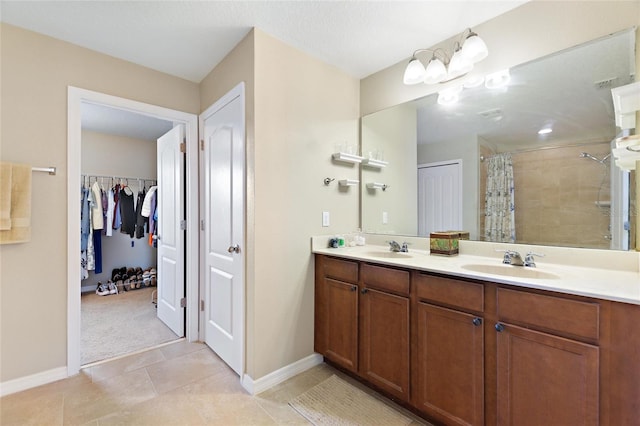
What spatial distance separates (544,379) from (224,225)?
83.1 inches

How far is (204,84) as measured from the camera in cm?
264

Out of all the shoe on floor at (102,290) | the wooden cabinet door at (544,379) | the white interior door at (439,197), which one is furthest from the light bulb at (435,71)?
the shoe on floor at (102,290)

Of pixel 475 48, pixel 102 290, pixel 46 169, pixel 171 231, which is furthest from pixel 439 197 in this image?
pixel 102 290

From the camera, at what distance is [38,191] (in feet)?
6.54

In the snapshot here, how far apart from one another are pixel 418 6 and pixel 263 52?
3.38 feet

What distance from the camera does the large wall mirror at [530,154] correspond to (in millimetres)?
1498

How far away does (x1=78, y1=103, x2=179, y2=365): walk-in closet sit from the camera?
362 centimetres

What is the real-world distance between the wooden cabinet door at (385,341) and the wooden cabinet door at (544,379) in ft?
1.62

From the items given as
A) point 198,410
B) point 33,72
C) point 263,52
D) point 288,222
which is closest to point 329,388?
point 198,410

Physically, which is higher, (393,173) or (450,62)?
(450,62)

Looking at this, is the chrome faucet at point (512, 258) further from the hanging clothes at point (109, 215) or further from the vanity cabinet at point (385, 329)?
the hanging clothes at point (109, 215)

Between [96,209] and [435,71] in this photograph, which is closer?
[435,71]

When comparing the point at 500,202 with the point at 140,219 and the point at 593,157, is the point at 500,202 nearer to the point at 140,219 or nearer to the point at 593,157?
the point at 593,157

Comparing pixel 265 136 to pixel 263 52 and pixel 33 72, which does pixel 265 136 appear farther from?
pixel 33 72
